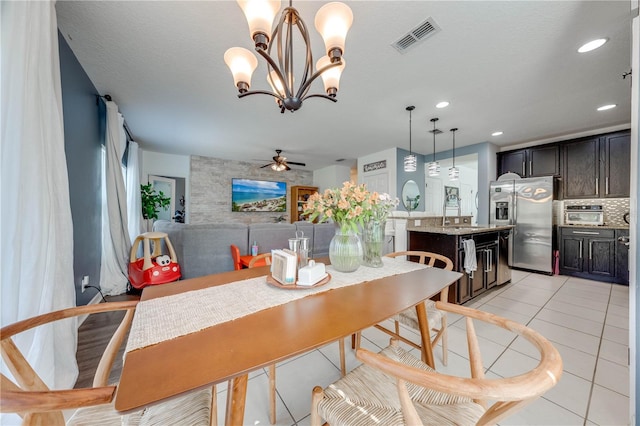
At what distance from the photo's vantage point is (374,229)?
156 centimetres

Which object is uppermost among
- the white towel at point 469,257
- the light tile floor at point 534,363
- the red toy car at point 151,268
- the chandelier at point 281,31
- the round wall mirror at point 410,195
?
the chandelier at point 281,31

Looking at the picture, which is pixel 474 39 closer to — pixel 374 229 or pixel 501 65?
pixel 501 65

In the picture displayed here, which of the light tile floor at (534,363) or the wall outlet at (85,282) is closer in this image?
the light tile floor at (534,363)

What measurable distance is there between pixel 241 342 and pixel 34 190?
4.83 feet

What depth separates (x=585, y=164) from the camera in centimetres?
399

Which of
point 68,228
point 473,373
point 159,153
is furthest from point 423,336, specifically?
point 159,153

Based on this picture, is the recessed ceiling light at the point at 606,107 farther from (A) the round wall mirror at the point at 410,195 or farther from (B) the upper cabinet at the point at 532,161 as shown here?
(A) the round wall mirror at the point at 410,195

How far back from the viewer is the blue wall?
6.89ft

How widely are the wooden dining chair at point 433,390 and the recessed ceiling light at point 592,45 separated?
2639 mm

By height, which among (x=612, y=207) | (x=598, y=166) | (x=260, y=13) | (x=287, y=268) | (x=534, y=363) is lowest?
(x=534, y=363)

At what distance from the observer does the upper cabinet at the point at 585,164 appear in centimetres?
368

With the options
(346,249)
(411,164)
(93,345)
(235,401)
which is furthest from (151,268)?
(411,164)

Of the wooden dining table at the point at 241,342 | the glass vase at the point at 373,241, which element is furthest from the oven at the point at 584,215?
the wooden dining table at the point at 241,342

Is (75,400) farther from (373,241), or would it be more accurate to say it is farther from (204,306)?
(373,241)
